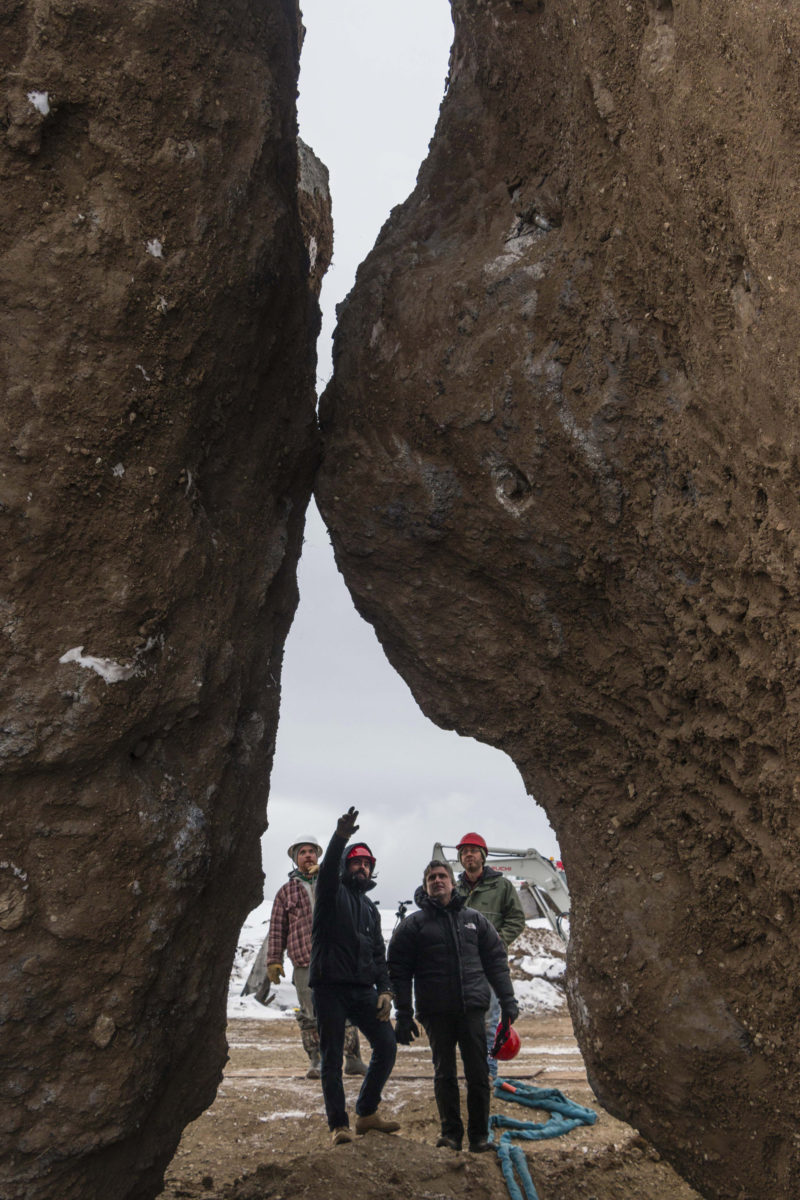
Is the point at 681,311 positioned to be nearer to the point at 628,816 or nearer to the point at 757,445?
the point at 757,445

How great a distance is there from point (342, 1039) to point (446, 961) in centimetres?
67

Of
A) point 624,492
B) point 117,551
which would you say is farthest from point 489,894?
point 117,551

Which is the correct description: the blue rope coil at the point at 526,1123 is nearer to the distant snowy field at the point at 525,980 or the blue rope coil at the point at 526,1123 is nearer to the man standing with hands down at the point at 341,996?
the man standing with hands down at the point at 341,996

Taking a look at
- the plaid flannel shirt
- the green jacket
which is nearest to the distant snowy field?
the plaid flannel shirt

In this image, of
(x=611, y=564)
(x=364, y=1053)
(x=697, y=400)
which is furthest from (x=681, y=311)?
(x=364, y=1053)

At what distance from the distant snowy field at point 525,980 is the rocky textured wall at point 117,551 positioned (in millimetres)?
8484

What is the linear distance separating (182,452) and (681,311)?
6.19ft

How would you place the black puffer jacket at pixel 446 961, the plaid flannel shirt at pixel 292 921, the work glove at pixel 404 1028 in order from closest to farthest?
the black puffer jacket at pixel 446 961, the work glove at pixel 404 1028, the plaid flannel shirt at pixel 292 921

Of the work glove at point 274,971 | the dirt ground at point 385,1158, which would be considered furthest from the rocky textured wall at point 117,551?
the work glove at point 274,971

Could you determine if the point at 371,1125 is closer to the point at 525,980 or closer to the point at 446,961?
the point at 446,961

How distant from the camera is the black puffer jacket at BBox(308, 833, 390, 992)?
4.93 m

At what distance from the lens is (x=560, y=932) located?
1400 cm

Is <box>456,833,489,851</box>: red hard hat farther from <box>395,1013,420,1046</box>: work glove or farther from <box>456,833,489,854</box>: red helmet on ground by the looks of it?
<box>395,1013,420,1046</box>: work glove

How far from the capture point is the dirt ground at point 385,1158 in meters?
4.27
